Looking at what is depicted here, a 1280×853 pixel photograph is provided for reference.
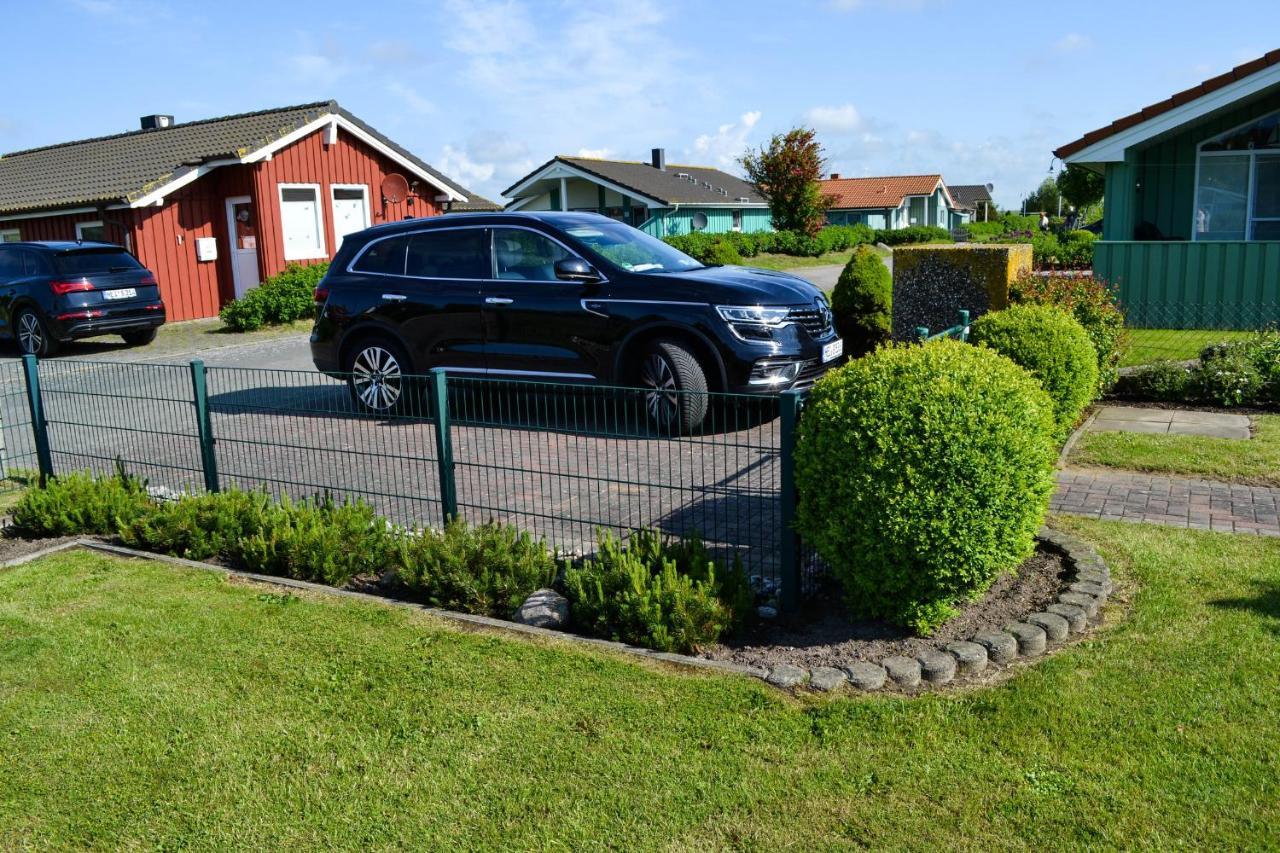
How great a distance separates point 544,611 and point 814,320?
16.5 feet

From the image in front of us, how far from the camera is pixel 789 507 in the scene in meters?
5.16

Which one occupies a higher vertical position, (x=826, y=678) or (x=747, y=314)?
(x=747, y=314)

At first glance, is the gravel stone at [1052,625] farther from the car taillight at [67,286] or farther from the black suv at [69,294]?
the car taillight at [67,286]

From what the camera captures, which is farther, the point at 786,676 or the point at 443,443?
the point at 443,443

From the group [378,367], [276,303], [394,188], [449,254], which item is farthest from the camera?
[394,188]

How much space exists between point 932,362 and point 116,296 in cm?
1592

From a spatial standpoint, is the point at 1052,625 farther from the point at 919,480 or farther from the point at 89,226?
the point at 89,226

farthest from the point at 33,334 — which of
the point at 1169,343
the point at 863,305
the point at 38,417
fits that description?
the point at 1169,343

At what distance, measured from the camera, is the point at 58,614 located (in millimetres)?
5668

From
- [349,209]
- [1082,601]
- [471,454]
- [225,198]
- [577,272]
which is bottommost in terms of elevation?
[1082,601]

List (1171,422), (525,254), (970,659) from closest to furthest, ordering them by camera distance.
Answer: (970,659) → (1171,422) → (525,254)

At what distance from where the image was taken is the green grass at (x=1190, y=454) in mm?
7613

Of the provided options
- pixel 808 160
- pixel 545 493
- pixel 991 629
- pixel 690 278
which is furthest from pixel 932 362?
pixel 808 160

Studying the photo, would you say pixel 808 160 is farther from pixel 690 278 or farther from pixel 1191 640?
pixel 1191 640
